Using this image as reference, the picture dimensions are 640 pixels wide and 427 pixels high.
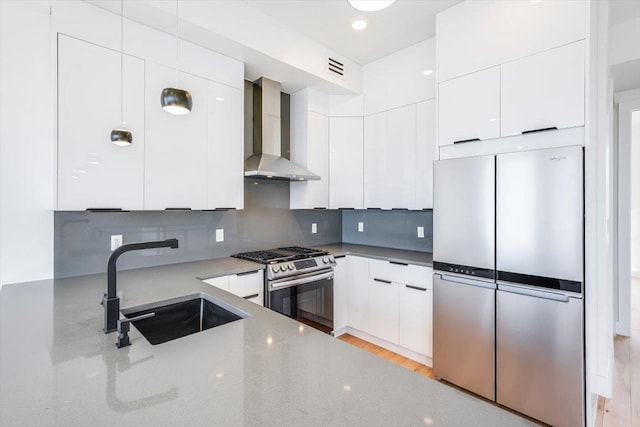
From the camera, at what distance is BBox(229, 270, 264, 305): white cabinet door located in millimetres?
2307

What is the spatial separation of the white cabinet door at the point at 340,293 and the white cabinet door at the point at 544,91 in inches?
71.8

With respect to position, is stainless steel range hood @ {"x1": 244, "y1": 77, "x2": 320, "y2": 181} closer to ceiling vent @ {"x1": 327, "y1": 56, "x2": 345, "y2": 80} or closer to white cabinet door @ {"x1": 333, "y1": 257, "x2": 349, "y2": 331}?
ceiling vent @ {"x1": 327, "y1": 56, "x2": 345, "y2": 80}

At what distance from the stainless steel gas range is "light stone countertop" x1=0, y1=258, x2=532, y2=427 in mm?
1223

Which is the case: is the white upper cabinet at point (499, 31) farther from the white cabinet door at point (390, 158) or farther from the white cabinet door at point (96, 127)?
the white cabinet door at point (96, 127)

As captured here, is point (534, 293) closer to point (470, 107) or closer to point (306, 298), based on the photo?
point (470, 107)

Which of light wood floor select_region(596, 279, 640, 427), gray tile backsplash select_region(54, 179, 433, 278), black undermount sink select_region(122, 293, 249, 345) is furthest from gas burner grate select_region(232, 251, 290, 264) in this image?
light wood floor select_region(596, 279, 640, 427)

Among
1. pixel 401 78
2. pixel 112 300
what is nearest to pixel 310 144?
pixel 401 78

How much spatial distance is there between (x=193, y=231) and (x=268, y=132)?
1.16m

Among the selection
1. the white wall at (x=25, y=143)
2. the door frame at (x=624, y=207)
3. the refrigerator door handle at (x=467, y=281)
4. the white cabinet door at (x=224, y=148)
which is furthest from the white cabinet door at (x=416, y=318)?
the white wall at (x=25, y=143)

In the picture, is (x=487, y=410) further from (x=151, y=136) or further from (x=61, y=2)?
(x=61, y=2)

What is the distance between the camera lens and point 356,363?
3.03 ft

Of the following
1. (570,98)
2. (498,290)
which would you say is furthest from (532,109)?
(498,290)

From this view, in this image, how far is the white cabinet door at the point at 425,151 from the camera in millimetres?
2838

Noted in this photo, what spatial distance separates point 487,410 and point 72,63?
253 cm
